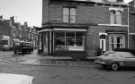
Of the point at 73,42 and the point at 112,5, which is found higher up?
the point at 112,5

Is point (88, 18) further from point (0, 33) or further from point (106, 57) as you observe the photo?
point (0, 33)

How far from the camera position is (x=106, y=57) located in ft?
41.3

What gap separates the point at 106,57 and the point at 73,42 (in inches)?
376

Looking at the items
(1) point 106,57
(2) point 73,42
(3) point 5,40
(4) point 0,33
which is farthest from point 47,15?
(4) point 0,33

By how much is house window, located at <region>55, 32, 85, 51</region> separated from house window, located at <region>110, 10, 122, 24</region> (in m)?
5.13

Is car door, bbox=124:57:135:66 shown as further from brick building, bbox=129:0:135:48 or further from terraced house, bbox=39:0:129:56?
brick building, bbox=129:0:135:48

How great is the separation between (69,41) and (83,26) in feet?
9.08

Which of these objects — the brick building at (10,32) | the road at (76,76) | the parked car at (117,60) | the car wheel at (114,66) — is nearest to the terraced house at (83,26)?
the parked car at (117,60)

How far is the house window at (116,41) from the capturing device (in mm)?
23131

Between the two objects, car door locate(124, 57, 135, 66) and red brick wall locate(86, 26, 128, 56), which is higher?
red brick wall locate(86, 26, 128, 56)

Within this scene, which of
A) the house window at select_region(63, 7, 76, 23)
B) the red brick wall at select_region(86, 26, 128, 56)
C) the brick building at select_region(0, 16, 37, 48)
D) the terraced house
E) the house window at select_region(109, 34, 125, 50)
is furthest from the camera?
the brick building at select_region(0, 16, 37, 48)

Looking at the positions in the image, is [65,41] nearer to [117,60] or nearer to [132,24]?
[117,60]

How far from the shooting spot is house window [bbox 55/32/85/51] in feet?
70.6

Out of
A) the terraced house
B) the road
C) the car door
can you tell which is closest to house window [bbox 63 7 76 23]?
the terraced house
